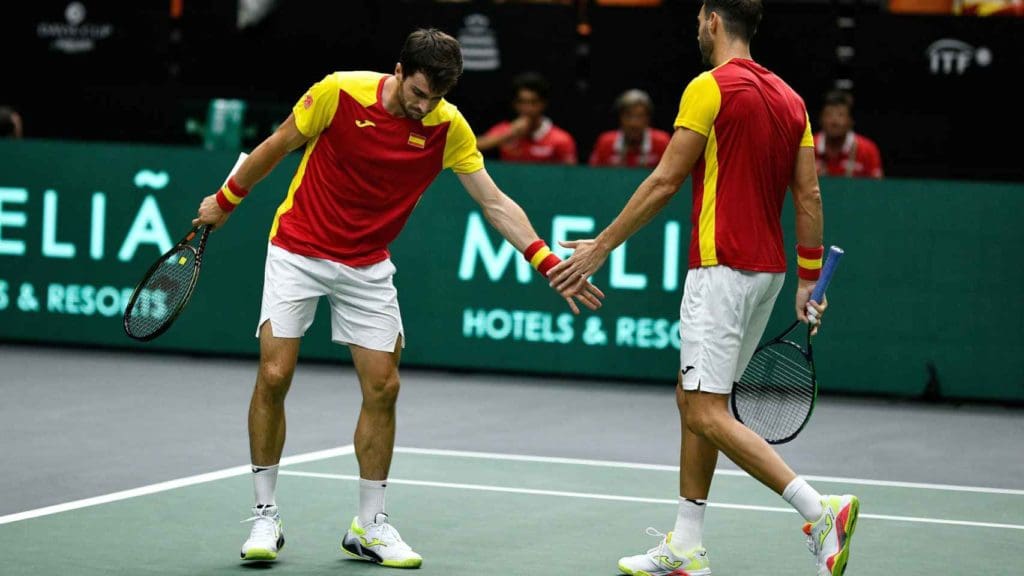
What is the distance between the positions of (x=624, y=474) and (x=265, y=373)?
8.08ft

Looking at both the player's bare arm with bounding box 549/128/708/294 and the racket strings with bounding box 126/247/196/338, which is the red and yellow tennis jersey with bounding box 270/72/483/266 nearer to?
the racket strings with bounding box 126/247/196/338

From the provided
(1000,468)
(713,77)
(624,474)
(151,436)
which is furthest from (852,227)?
(713,77)

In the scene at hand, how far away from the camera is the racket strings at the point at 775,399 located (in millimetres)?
6164

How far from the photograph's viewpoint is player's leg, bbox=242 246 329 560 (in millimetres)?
6062

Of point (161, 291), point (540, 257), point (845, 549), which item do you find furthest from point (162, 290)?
point (845, 549)

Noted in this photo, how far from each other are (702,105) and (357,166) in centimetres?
125

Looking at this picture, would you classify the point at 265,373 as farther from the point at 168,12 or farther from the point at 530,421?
the point at 168,12

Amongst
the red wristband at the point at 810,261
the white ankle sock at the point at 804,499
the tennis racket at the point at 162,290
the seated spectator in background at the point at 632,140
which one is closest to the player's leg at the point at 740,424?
the white ankle sock at the point at 804,499

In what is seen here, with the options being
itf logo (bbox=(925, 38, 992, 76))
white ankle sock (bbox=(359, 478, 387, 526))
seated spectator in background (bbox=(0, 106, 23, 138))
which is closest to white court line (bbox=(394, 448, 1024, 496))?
white ankle sock (bbox=(359, 478, 387, 526))

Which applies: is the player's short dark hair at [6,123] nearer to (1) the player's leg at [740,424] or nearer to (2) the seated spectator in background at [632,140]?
(2) the seated spectator in background at [632,140]

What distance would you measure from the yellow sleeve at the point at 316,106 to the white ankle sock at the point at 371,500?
1.23 meters

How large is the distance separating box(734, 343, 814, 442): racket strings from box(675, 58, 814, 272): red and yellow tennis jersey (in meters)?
0.59

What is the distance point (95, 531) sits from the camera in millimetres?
6430

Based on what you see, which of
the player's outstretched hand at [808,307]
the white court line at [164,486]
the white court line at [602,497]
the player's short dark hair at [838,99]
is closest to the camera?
the player's outstretched hand at [808,307]
